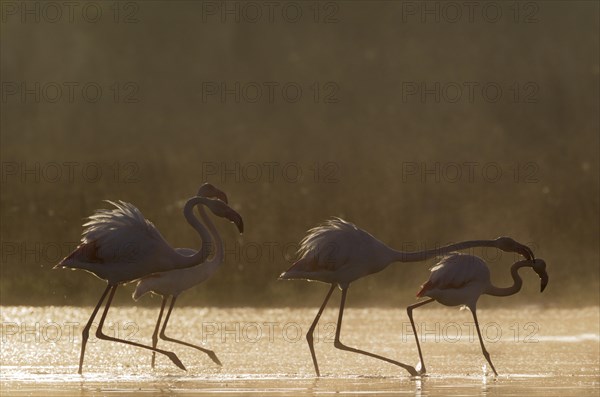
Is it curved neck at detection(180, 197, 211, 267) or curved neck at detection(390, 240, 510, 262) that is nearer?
curved neck at detection(180, 197, 211, 267)

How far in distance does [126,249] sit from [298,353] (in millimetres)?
2790

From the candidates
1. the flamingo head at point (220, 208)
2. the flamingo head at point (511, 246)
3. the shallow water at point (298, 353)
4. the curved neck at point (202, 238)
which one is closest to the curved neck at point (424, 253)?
the flamingo head at point (511, 246)

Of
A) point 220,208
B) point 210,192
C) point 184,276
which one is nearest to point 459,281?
point 220,208

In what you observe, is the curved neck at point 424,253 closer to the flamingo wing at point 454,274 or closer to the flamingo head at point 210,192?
the flamingo wing at point 454,274

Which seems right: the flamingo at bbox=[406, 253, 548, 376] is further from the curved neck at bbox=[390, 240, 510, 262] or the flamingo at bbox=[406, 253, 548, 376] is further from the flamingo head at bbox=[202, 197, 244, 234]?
the flamingo head at bbox=[202, 197, 244, 234]

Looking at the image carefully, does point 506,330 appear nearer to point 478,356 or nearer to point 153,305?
point 478,356

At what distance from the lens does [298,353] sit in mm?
15242

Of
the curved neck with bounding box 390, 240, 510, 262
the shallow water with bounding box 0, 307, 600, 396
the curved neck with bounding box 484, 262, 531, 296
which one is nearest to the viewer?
the shallow water with bounding box 0, 307, 600, 396

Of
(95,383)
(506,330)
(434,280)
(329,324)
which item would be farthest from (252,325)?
(95,383)

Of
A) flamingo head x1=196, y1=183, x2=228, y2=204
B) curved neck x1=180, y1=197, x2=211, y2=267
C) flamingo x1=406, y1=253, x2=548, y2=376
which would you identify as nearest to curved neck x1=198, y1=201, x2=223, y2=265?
flamingo head x1=196, y1=183, x2=228, y2=204

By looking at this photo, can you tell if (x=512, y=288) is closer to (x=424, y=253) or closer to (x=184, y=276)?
(x=424, y=253)

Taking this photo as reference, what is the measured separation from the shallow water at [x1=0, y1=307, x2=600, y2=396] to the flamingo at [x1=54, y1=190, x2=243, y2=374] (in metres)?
0.99

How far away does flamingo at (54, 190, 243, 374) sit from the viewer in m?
13.4

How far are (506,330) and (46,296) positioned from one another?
7.82 metres
